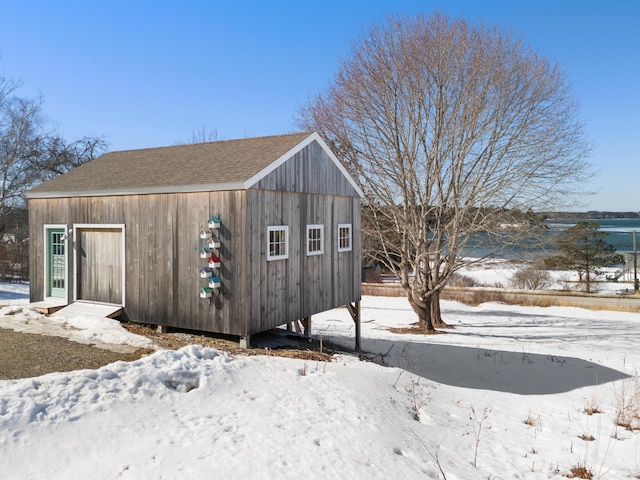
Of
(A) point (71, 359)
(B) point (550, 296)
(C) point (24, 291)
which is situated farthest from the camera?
(B) point (550, 296)

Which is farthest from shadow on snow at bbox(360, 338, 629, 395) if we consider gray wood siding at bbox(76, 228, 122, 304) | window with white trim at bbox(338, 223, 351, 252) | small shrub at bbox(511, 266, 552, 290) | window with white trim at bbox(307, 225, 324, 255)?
small shrub at bbox(511, 266, 552, 290)

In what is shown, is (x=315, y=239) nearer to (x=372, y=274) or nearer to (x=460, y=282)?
(x=460, y=282)

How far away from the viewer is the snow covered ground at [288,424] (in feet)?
15.3

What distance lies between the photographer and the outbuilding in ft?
29.9

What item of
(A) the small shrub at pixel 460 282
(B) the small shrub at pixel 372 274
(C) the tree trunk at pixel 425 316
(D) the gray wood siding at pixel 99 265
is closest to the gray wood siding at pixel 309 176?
(D) the gray wood siding at pixel 99 265

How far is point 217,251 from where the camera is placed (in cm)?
920

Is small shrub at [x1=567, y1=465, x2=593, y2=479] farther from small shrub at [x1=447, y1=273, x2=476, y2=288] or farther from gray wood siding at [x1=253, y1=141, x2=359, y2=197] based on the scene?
small shrub at [x1=447, y1=273, x2=476, y2=288]

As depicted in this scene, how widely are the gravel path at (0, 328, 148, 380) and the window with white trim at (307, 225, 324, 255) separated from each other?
14.5 ft

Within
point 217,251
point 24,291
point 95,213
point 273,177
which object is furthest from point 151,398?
point 24,291

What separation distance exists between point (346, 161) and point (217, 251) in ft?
34.8

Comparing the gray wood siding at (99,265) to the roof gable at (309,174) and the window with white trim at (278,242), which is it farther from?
the roof gable at (309,174)

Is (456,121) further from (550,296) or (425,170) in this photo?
(550,296)

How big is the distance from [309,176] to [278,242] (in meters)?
2.00

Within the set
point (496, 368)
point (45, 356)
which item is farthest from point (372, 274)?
point (45, 356)
